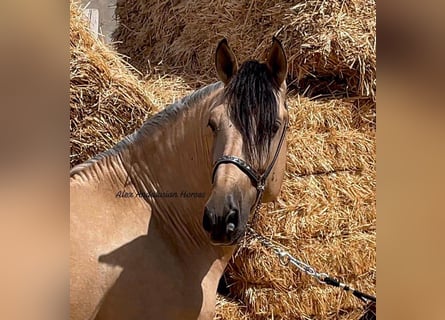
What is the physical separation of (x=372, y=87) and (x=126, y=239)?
2.85 feet

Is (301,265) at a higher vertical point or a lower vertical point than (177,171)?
lower

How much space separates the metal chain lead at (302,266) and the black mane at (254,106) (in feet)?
1.24

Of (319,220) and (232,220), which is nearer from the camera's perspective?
(232,220)

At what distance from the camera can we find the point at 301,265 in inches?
61.6

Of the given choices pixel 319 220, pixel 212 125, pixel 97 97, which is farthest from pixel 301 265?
pixel 97 97

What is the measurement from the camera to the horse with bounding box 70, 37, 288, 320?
1.21 metres

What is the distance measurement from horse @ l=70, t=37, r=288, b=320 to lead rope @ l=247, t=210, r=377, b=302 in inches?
8.2

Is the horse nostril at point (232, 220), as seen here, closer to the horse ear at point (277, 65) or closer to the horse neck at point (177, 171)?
the horse neck at point (177, 171)

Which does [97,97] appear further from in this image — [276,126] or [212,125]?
[276,126]

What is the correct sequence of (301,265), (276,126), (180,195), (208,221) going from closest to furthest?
(208,221), (276,126), (180,195), (301,265)

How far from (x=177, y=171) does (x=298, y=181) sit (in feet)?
1.33

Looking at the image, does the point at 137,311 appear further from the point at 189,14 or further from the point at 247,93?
the point at 189,14
